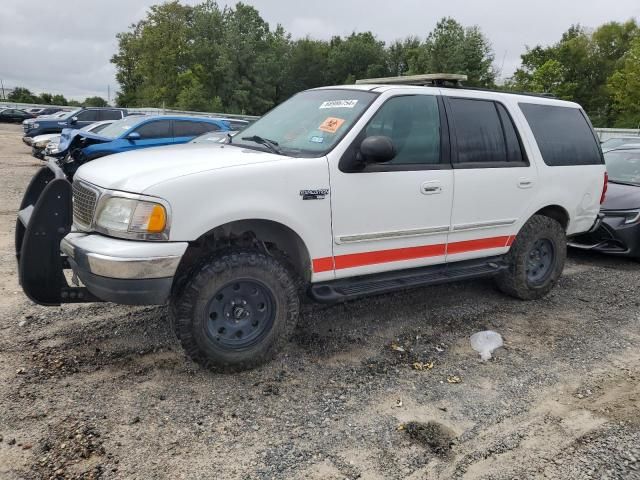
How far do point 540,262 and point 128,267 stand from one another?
165 inches

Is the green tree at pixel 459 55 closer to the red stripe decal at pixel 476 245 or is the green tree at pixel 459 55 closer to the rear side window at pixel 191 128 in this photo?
the rear side window at pixel 191 128

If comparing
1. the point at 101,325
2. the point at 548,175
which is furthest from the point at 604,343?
the point at 101,325

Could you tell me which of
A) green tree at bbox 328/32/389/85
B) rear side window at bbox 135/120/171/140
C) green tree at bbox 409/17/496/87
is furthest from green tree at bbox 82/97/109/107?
rear side window at bbox 135/120/171/140

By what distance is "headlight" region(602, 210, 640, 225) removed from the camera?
692cm

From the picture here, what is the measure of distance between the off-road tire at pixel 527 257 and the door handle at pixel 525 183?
15.9 inches

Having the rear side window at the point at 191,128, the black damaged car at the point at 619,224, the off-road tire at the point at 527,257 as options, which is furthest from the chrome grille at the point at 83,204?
the rear side window at the point at 191,128

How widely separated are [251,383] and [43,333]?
1.80m

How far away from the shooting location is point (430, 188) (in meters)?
4.25

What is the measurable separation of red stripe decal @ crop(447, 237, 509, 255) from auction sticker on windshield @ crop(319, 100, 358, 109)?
1464 mm

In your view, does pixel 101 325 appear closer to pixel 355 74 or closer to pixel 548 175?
pixel 548 175

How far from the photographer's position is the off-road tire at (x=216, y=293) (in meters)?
3.38

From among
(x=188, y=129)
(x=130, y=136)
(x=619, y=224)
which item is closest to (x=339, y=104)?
(x=619, y=224)

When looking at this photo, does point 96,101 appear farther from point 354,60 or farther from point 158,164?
point 158,164

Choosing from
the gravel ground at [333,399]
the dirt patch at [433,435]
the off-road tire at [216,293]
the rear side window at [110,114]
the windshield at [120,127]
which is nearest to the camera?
the gravel ground at [333,399]
